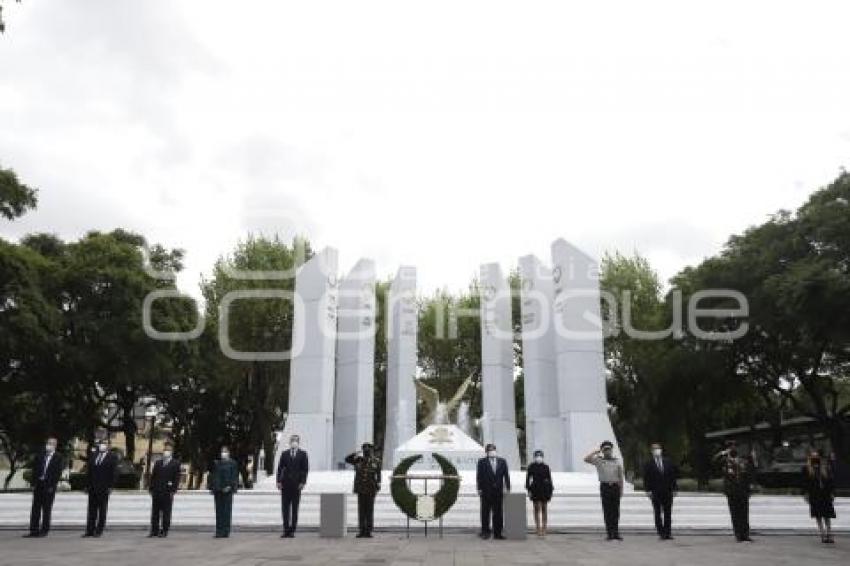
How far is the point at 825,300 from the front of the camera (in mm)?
22062

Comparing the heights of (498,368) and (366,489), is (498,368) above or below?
above

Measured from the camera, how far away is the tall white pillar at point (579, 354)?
22.7 m

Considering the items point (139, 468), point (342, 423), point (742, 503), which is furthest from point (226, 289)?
point (742, 503)

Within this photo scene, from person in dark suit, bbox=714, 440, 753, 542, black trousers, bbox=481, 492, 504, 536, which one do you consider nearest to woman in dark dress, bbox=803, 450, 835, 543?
person in dark suit, bbox=714, 440, 753, 542

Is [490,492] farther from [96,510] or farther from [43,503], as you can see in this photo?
[43,503]

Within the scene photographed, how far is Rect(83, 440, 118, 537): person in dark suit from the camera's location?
12.5 m

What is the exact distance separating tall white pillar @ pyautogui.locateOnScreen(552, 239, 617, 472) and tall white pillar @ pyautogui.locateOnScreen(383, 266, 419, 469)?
21.5 feet

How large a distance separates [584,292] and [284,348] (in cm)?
1565

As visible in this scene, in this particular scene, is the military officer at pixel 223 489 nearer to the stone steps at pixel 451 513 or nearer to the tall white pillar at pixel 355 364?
the stone steps at pixel 451 513

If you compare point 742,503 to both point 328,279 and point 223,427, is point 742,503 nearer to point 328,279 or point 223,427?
point 328,279

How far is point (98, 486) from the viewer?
12656mm

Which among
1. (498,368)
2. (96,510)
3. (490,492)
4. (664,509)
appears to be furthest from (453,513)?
(498,368)

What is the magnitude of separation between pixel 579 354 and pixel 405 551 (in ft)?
46.7

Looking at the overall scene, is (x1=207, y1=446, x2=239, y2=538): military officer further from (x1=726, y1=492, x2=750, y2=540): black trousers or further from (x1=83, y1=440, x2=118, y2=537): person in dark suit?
(x1=726, y1=492, x2=750, y2=540): black trousers
